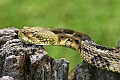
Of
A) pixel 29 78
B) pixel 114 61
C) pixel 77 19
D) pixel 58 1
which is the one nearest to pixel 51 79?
pixel 29 78

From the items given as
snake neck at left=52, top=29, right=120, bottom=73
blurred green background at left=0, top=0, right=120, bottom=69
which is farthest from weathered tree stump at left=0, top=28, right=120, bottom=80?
blurred green background at left=0, top=0, right=120, bottom=69

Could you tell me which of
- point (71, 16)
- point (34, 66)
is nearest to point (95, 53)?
point (34, 66)

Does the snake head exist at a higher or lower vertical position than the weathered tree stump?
higher

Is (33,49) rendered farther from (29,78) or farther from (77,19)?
(77,19)

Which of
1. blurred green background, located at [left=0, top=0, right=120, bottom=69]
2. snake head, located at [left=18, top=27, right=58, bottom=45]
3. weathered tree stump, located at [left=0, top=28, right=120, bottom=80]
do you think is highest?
blurred green background, located at [left=0, top=0, right=120, bottom=69]

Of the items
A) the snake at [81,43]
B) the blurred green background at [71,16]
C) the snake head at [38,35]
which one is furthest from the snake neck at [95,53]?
the blurred green background at [71,16]

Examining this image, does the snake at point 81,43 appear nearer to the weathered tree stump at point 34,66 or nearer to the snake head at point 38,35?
the snake head at point 38,35

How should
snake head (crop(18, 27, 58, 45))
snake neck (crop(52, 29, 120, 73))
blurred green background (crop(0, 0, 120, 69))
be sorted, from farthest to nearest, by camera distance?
1. blurred green background (crop(0, 0, 120, 69))
2. snake head (crop(18, 27, 58, 45))
3. snake neck (crop(52, 29, 120, 73))

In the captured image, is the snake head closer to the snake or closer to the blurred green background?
the snake
